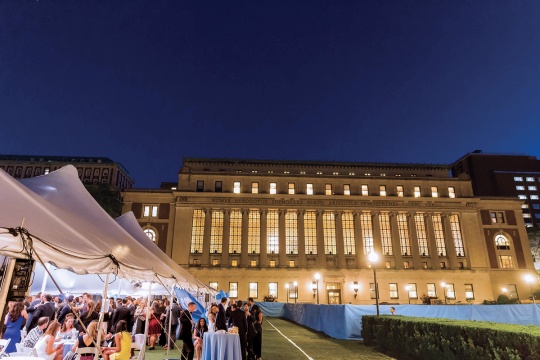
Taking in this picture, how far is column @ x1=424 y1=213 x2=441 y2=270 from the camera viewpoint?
5715cm

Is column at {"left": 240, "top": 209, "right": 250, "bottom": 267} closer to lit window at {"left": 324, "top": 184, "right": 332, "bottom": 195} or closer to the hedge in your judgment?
lit window at {"left": 324, "top": 184, "right": 332, "bottom": 195}

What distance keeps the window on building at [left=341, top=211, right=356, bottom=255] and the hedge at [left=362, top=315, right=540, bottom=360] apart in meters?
40.5

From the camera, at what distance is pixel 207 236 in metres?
56.0

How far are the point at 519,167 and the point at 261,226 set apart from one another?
296ft

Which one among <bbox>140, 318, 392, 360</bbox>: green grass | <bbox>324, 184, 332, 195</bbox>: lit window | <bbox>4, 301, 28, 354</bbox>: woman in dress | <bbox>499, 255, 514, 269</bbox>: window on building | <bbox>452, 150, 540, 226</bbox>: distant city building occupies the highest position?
<bbox>452, 150, 540, 226</bbox>: distant city building

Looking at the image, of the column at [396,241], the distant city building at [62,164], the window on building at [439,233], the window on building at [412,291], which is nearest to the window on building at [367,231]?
the column at [396,241]

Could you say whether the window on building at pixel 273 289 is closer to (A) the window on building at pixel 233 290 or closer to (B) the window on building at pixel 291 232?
(A) the window on building at pixel 233 290

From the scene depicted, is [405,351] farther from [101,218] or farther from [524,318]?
[101,218]

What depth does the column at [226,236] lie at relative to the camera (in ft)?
181

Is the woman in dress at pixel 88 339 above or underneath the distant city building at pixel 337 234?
underneath

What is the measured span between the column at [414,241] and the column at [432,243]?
2.19 m

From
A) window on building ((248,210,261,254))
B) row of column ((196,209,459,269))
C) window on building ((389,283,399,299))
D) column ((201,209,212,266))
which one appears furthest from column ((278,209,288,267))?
window on building ((389,283,399,299))

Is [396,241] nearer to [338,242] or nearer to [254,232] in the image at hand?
[338,242]

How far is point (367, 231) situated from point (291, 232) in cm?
1251
